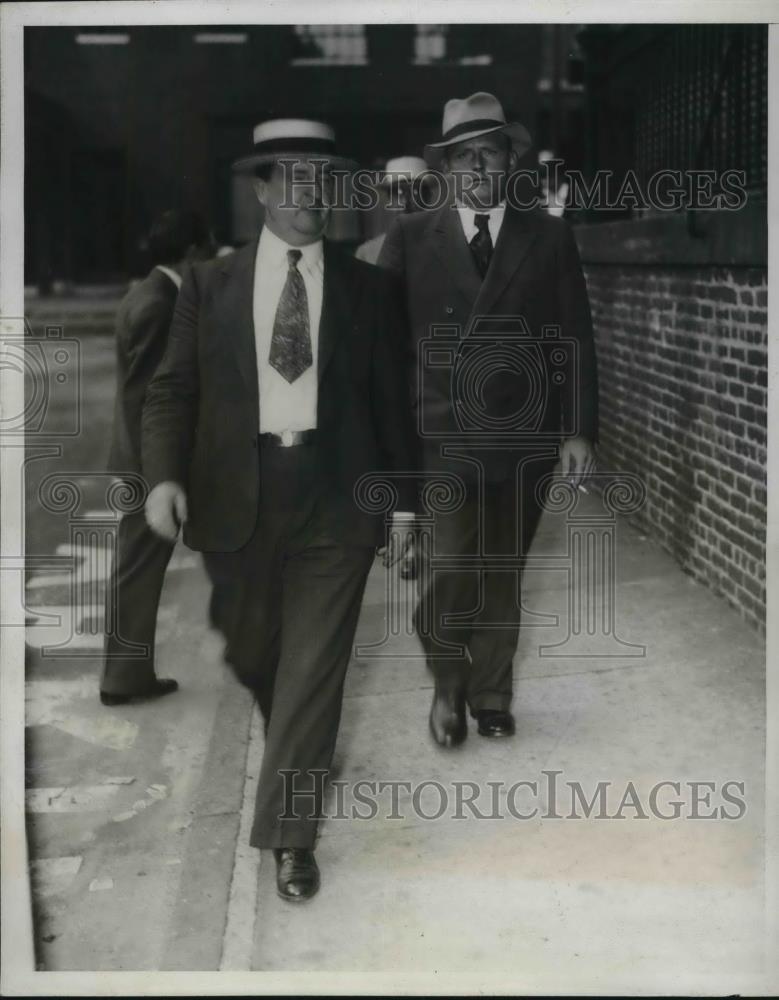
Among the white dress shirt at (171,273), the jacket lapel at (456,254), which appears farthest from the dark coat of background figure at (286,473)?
the white dress shirt at (171,273)

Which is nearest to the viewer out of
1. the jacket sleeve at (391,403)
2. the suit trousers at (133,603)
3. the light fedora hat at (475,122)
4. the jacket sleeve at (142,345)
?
the jacket sleeve at (391,403)

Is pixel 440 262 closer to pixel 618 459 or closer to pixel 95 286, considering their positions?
pixel 618 459

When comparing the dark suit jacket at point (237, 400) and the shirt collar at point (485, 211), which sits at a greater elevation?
the shirt collar at point (485, 211)

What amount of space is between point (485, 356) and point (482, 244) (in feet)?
1.32

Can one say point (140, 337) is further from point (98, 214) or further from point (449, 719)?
point (98, 214)

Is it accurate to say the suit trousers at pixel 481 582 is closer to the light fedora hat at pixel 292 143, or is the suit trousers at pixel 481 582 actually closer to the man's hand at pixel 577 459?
the man's hand at pixel 577 459

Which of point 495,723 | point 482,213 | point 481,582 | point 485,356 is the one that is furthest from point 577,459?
point 495,723

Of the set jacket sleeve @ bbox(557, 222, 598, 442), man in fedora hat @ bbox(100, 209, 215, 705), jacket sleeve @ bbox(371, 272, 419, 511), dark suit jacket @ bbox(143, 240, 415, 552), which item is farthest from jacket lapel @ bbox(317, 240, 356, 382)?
man in fedora hat @ bbox(100, 209, 215, 705)

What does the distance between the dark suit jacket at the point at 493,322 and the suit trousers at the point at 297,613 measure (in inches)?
39.3

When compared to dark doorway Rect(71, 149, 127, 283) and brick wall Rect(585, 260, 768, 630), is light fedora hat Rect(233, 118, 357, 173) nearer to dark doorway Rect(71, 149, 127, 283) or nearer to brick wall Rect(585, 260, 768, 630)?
brick wall Rect(585, 260, 768, 630)

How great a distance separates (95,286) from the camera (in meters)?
34.1

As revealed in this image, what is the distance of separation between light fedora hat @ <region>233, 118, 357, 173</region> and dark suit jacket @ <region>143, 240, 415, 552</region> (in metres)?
0.25

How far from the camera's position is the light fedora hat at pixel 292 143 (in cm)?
379

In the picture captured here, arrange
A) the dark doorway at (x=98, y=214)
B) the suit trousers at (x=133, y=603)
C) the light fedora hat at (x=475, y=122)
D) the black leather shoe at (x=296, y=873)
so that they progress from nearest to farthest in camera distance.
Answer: the black leather shoe at (x=296, y=873) → the light fedora hat at (x=475, y=122) → the suit trousers at (x=133, y=603) → the dark doorway at (x=98, y=214)
